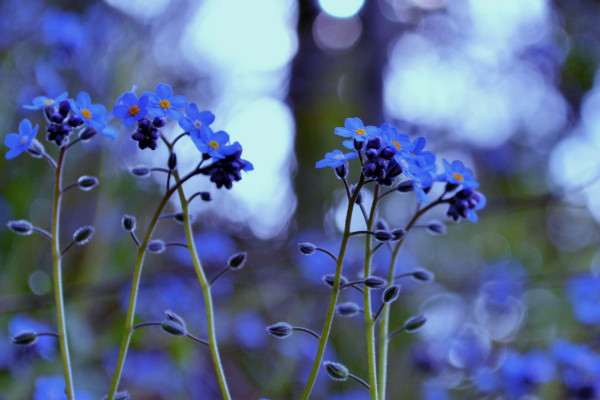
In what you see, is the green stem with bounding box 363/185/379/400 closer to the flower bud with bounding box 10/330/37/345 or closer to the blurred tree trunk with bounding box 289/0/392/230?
the flower bud with bounding box 10/330/37/345

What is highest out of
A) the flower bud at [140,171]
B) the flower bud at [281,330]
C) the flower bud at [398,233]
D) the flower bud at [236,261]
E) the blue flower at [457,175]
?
the blue flower at [457,175]

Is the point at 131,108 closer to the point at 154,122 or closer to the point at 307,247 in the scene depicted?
the point at 154,122

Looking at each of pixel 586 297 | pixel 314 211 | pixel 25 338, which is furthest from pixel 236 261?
pixel 314 211

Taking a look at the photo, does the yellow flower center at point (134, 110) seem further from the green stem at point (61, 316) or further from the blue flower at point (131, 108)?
the green stem at point (61, 316)

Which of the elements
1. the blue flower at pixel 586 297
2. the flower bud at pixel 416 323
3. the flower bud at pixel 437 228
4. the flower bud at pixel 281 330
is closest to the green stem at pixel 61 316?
the flower bud at pixel 281 330

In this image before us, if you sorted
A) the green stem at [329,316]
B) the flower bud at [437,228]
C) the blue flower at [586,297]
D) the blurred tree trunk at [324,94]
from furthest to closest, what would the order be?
the blurred tree trunk at [324,94] < the blue flower at [586,297] < the flower bud at [437,228] < the green stem at [329,316]

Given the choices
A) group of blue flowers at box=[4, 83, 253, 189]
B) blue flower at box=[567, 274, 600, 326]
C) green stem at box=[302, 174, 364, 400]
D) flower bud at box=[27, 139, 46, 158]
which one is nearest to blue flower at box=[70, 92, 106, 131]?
group of blue flowers at box=[4, 83, 253, 189]

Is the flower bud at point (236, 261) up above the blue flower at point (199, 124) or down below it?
below
